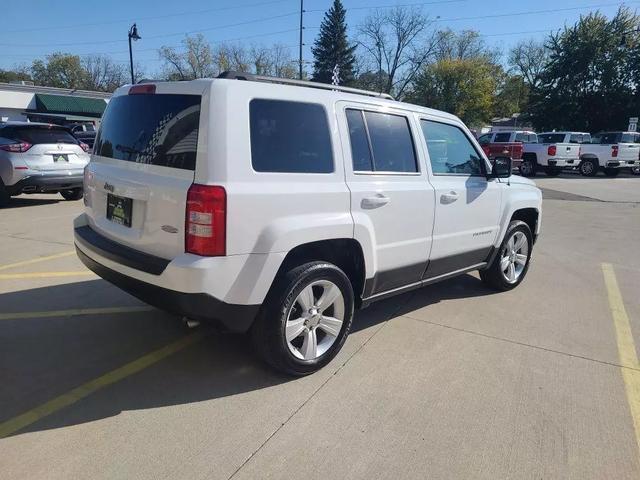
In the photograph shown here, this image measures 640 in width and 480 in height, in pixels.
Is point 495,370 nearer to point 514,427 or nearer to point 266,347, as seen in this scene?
point 514,427

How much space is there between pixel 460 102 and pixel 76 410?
53.9 meters

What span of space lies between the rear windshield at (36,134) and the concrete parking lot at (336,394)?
504 centimetres

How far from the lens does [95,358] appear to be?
343cm

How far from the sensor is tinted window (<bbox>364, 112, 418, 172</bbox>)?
360 centimetres

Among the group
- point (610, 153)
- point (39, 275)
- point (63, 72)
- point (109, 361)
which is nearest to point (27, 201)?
point (39, 275)

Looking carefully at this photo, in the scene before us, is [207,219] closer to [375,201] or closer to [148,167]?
[148,167]

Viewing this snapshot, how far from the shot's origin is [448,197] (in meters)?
4.14

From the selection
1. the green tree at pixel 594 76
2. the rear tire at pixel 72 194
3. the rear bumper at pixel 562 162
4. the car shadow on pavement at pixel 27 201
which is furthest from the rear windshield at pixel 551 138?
the car shadow on pavement at pixel 27 201

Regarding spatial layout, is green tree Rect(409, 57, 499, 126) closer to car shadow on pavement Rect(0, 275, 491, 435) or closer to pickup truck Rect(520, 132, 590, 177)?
pickup truck Rect(520, 132, 590, 177)

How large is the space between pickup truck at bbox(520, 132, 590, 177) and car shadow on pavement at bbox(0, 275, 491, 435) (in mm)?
19851

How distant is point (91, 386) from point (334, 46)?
67.3 meters

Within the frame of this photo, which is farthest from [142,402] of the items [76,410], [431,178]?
[431,178]

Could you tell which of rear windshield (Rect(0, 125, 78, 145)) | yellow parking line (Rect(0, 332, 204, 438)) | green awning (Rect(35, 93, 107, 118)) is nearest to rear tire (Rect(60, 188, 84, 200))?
rear windshield (Rect(0, 125, 78, 145))

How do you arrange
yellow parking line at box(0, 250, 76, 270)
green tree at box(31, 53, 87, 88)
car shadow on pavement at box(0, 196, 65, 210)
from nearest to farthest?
1. yellow parking line at box(0, 250, 76, 270)
2. car shadow on pavement at box(0, 196, 65, 210)
3. green tree at box(31, 53, 87, 88)
